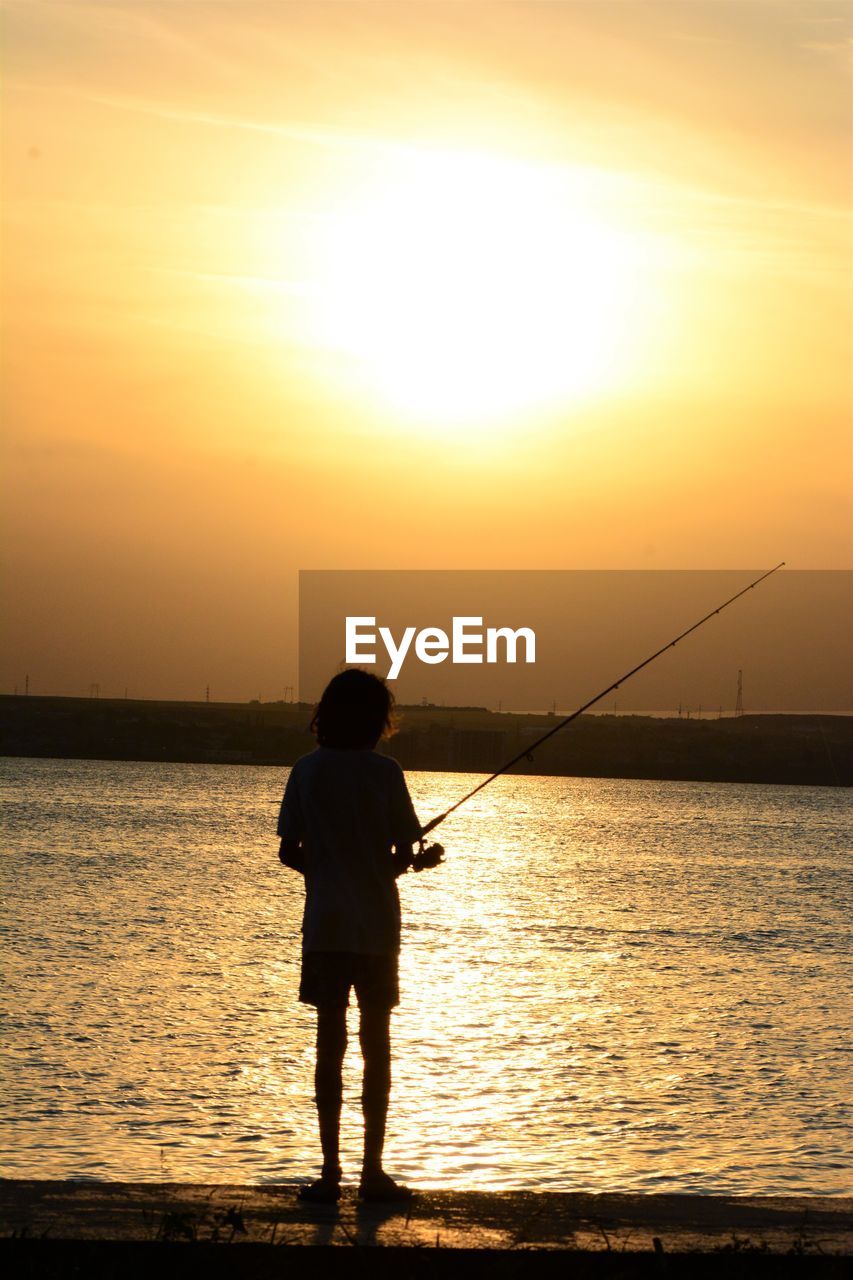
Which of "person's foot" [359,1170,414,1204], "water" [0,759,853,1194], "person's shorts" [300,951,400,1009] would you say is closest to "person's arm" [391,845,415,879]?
"person's shorts" [300,951,400,1009]

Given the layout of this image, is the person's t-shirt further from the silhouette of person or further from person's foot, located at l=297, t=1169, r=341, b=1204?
person's foot, located at l=297, t=1169, r=341, b=1204

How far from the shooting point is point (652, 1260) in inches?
175

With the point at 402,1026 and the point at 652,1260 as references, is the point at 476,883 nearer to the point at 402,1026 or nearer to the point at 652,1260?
the point at 402,1026

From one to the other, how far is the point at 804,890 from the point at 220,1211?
124 feet

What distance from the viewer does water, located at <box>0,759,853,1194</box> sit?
953cm

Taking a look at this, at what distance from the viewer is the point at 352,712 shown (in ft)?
18.6

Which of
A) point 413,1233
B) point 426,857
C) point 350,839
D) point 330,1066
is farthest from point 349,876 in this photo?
point 413,1233

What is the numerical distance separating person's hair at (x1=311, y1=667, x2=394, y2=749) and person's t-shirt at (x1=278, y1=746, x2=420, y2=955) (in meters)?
0.06

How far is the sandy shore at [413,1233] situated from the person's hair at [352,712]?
1555mm

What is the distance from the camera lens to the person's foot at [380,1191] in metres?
5.28

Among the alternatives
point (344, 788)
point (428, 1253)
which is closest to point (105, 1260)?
point (428, 1253)

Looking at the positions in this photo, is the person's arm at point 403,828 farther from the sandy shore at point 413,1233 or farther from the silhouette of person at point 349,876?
the sandy shore at point 413,1233

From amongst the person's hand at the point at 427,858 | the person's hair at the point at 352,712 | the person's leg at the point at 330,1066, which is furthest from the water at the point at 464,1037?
the person's hair at the point at 352,712

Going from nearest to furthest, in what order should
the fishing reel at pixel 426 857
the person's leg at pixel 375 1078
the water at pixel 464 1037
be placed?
the person's leg at pixel 375 1078
the fishing reel at pixel 426 857
the water at pixel 464 1037
